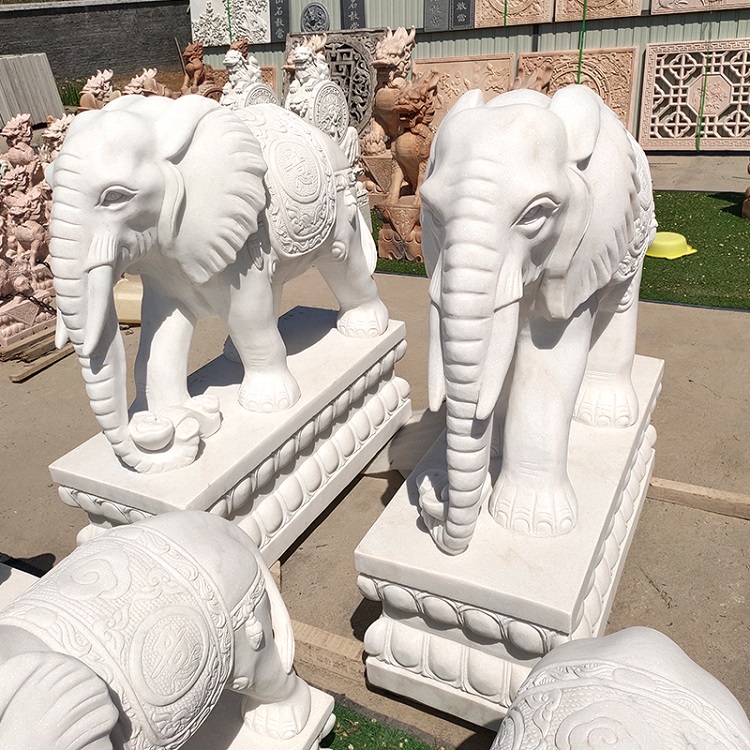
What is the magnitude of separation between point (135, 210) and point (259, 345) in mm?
690

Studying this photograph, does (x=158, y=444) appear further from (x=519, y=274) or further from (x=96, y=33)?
(x=96, y=33)

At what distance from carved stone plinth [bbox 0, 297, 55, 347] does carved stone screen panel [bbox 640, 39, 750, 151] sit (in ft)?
26.0

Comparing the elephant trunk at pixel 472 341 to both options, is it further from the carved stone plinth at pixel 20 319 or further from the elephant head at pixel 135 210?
the carved stone plinth at pixel 20 319

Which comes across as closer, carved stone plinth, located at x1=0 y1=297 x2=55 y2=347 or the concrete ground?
the concrete ground

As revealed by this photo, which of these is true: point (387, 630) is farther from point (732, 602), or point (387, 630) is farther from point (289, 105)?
point (289, 105)

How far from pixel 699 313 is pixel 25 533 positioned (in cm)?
378

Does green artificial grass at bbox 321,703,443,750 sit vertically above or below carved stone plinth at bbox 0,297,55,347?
below

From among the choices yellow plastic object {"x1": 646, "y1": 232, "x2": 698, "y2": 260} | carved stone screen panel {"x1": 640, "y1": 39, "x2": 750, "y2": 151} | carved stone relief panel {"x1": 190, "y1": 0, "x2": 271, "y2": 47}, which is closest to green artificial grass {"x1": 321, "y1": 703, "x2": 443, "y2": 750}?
yellow plastic object {"x1": 646, "y1": 232, "x2": 698, "y2": 260}

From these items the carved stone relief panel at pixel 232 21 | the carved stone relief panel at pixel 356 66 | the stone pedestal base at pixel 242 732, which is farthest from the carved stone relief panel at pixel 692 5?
the stone pedestal base at pixel 242 732

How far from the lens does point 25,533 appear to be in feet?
9.18

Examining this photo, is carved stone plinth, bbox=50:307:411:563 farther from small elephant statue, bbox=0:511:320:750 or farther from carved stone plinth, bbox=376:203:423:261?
carved stone plinth, bbox=376:203:423:261

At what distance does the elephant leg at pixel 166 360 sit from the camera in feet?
7.91

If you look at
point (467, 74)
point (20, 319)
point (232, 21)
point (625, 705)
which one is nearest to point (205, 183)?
point (625, 705)

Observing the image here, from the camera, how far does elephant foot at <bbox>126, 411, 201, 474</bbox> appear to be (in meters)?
2.22
